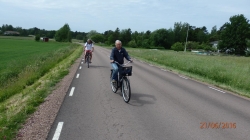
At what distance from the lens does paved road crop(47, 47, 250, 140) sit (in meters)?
4.64

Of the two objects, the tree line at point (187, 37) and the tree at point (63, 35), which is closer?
the tree line at point (187, 37)

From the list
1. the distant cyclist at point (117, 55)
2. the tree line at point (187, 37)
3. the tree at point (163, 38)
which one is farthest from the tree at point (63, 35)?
the distant cyclist at point (117, 55)

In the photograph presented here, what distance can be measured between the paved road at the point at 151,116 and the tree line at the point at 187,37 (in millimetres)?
58617

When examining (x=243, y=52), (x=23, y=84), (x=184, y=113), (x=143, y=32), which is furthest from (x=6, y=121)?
(x=143, y=32)

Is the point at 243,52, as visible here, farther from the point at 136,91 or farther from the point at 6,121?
the point at 6,121

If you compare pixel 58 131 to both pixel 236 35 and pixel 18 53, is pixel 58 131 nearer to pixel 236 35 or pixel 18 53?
pixel 18 53

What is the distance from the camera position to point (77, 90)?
8508 millimetres

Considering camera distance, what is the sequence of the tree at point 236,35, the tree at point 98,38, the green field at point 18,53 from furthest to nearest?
the tree at point 98,38 → the tree at point 236,35 → the green field at point 18,53

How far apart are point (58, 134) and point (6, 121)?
1.31 metres

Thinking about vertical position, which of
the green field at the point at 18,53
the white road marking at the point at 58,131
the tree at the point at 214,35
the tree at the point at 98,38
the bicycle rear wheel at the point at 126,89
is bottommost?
the green field at the point at 18,53

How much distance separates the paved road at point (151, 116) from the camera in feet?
15.2

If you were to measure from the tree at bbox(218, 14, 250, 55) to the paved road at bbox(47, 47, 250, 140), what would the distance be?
68.6m

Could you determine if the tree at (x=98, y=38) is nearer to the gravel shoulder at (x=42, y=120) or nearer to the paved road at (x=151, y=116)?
the paved road at (x=151, y=116)
